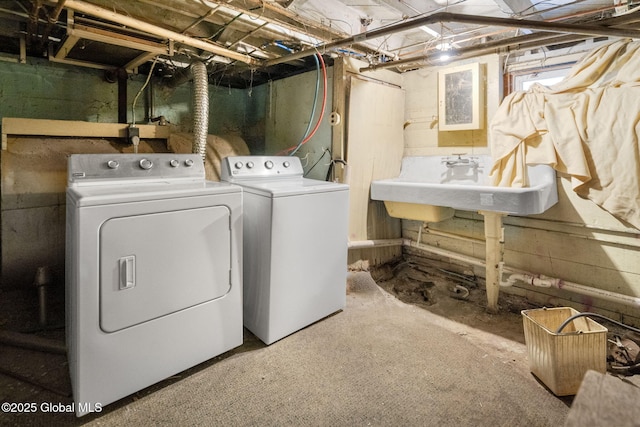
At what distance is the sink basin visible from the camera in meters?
1.96

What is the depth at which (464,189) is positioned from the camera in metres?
2.13

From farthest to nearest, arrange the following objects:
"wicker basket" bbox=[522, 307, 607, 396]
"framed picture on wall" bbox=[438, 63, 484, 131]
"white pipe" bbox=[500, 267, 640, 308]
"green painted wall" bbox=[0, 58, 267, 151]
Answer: "framed picture on wall" bbox=[438, 63, 484, 131]
"green painted wall" bbox=[0, 58, 267, 151]
"white pipe" bbox=[500, 267, 640, 308]
"wicker basket" bbox=[522, 307, 607, 396]

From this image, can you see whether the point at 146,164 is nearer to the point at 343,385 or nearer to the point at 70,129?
the point at 70,129

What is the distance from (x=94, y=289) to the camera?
4.63 feet

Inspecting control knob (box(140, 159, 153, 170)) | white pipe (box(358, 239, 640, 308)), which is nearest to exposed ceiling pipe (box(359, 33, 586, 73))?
white pipe (box(358, 239, 640, 308))

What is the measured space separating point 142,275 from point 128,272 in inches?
2.5

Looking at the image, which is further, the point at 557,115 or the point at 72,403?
the point at 557,115

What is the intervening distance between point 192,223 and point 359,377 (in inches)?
45.3

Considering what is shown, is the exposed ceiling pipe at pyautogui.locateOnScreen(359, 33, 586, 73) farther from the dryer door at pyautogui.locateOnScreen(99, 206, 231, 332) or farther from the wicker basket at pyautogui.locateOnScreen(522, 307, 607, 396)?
the dryer door at pyautogui.locateOnScreen(99, 206, 231, 332)

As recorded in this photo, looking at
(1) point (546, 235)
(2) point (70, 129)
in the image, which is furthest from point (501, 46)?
(2) point (70, 129)

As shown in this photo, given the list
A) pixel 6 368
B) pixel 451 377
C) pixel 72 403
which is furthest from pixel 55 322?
pixel 451 377

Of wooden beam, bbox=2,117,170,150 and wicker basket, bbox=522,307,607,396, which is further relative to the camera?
wooden beam, bbox=2,117,170,150

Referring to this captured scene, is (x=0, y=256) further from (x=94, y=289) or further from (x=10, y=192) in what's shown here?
(x=94, y=289)

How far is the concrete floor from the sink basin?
846 millimetres
